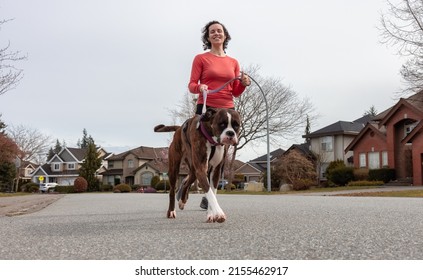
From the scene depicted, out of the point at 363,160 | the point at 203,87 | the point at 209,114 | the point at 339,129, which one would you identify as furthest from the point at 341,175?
the point at 209,114

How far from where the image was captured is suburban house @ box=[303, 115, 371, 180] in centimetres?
4956

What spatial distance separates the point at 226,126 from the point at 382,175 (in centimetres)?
3616

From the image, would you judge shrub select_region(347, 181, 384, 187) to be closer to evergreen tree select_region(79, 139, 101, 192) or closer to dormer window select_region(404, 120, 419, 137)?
dormer window select_region(404, 120, 419, 137)

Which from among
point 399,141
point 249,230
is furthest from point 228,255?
point 399,141

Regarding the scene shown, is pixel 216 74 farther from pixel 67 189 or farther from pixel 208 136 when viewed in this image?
pixel 67 189

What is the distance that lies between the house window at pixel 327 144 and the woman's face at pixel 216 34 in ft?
151

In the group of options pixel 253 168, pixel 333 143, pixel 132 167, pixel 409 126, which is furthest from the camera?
pixel 132 167

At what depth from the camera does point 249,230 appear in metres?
4.30

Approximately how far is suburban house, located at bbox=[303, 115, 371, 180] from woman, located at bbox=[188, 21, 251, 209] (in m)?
44.7

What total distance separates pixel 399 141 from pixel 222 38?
3722 cm

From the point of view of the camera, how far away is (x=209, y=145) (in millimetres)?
4918

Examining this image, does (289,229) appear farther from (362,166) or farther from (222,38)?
(362,166)

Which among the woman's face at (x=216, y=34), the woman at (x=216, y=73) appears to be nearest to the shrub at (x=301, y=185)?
the woman at (x=216, y=73)

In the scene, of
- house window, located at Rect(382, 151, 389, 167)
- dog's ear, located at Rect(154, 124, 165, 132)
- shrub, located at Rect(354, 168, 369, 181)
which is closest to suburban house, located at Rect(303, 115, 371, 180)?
house window, located at Rect(382, 151, 389, 167)
